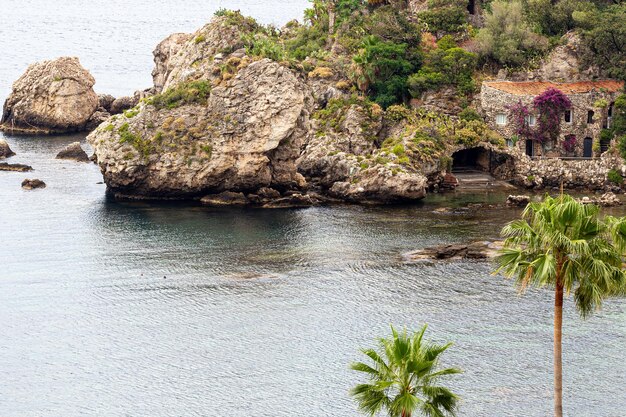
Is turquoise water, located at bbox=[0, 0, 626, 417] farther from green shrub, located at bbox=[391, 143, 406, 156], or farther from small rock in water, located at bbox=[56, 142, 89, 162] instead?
small rock in water, located at bbox=[56, 142, 89, 162]

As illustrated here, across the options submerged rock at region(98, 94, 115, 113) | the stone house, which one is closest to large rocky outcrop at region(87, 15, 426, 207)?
the stone house

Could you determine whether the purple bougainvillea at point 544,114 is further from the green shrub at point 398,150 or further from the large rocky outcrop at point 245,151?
the large rocky outcrop at point 245,151

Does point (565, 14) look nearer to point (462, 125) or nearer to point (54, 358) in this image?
point (462, 125)

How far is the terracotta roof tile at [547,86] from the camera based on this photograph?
129 meters

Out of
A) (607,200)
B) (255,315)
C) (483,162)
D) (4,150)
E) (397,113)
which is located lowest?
(255,315)

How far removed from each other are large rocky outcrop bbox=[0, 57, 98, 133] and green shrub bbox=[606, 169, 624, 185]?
298ft

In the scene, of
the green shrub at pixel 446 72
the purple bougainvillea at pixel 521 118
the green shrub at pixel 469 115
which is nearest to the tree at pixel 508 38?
the green shrub at pixel 446 72

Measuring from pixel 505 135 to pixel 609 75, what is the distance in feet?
47.4

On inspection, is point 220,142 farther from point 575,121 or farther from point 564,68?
point 564,68

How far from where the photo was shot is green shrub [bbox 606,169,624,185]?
123m

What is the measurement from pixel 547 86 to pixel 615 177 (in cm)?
1448

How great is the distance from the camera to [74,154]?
153500 mm

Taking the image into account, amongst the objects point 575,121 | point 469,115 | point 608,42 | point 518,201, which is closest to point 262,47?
point 469,115

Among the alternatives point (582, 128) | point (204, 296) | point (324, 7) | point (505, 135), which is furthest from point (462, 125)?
point (204, 296)
